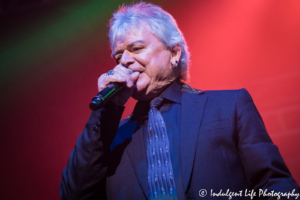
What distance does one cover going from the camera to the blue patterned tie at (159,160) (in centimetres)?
94

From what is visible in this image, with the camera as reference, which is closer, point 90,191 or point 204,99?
point 90,191

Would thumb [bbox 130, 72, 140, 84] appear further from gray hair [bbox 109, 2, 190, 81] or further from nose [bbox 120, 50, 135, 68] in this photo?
gray hair [bbox 109, 2, 190, 81]

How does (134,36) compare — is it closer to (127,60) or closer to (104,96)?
(127,60)

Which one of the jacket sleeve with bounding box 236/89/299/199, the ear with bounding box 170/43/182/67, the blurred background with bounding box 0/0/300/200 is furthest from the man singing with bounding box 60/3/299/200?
the blurred background with bounding box 0/0/300/200

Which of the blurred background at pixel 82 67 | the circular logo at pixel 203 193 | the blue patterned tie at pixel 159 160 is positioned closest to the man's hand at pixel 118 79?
the blue patterned tie at pixel 159 160

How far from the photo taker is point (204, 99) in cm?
120

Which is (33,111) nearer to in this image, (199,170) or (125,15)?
(125,15)

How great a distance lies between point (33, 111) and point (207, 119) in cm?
196

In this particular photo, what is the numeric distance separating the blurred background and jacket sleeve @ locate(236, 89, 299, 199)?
1.23m

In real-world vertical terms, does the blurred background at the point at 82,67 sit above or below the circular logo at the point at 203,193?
above

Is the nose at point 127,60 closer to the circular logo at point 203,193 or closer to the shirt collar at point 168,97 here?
the shirt collar at point 168,97

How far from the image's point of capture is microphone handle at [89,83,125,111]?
2.67 ft

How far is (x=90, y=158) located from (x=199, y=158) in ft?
1.77

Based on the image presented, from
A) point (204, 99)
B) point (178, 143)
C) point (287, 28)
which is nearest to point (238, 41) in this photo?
point (287, 28)
